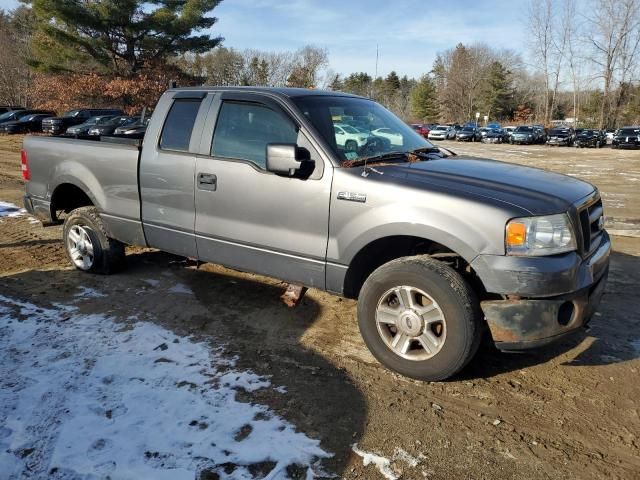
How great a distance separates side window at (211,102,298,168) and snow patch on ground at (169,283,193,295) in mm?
1522

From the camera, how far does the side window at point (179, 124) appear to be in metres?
4.49

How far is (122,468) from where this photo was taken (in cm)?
258

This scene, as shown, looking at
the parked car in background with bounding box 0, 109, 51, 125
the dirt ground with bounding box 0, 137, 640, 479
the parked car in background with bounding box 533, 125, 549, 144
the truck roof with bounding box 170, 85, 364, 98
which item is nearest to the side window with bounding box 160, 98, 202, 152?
the truck roof with bounding box 170, 85, 364, 98

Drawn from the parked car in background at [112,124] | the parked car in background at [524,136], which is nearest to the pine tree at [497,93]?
the parked car in background at [524,136]

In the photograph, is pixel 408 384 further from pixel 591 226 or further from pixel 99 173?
pixel 99 173

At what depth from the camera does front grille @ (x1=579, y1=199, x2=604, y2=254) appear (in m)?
3.31

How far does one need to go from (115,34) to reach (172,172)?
3586 centimetres

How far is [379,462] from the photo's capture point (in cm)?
267

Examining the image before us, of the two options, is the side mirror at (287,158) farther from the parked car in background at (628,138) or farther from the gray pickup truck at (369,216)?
the parked car in background at (628,138)

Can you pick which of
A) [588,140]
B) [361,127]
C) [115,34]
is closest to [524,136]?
[588,140]

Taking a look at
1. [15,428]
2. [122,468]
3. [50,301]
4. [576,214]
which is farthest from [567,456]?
[50,301]

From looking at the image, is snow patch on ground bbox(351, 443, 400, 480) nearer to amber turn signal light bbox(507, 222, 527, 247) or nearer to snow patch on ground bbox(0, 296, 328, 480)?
snow patch on ground bbox(0, 296, 328, 480)

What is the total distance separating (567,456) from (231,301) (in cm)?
305

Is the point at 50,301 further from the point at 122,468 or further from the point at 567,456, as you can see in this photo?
the point at 567,456
